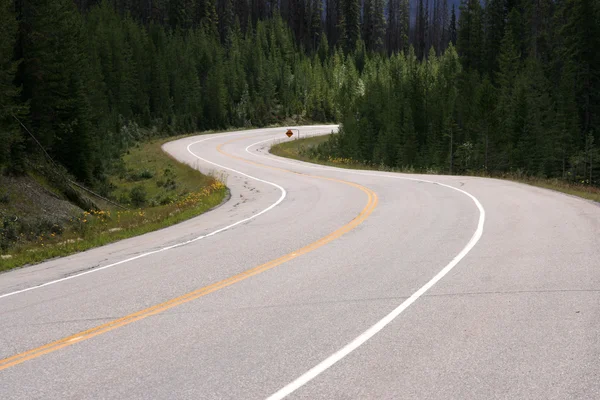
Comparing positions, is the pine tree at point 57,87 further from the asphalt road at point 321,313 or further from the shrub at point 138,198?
the asphalt road at point 321,313

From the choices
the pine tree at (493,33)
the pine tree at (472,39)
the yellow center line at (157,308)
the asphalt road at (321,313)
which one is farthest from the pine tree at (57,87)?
the pine tree at (493,33)

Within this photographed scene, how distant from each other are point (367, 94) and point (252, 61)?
25259mm

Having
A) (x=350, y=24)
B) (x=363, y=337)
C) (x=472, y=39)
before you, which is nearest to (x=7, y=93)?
(x=363, y=337)

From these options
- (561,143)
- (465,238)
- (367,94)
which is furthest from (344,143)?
(465,238)

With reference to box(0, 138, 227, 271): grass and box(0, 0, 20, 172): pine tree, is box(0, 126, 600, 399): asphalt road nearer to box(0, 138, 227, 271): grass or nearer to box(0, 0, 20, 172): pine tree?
box(0, 138, 227, 271): grass

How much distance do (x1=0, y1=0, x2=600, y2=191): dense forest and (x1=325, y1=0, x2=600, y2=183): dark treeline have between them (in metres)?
0.19

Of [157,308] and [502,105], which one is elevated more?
[502,105]

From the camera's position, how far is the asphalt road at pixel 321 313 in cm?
489

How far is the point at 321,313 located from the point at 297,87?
86.4 m

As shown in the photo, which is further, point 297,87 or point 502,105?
point 297,87

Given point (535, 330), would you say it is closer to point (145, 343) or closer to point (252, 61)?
point (145, 343)

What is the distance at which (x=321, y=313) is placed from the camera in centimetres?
671

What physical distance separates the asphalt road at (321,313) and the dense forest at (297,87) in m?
15.1

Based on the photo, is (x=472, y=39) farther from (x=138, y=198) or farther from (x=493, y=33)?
(x=138, y=198)
